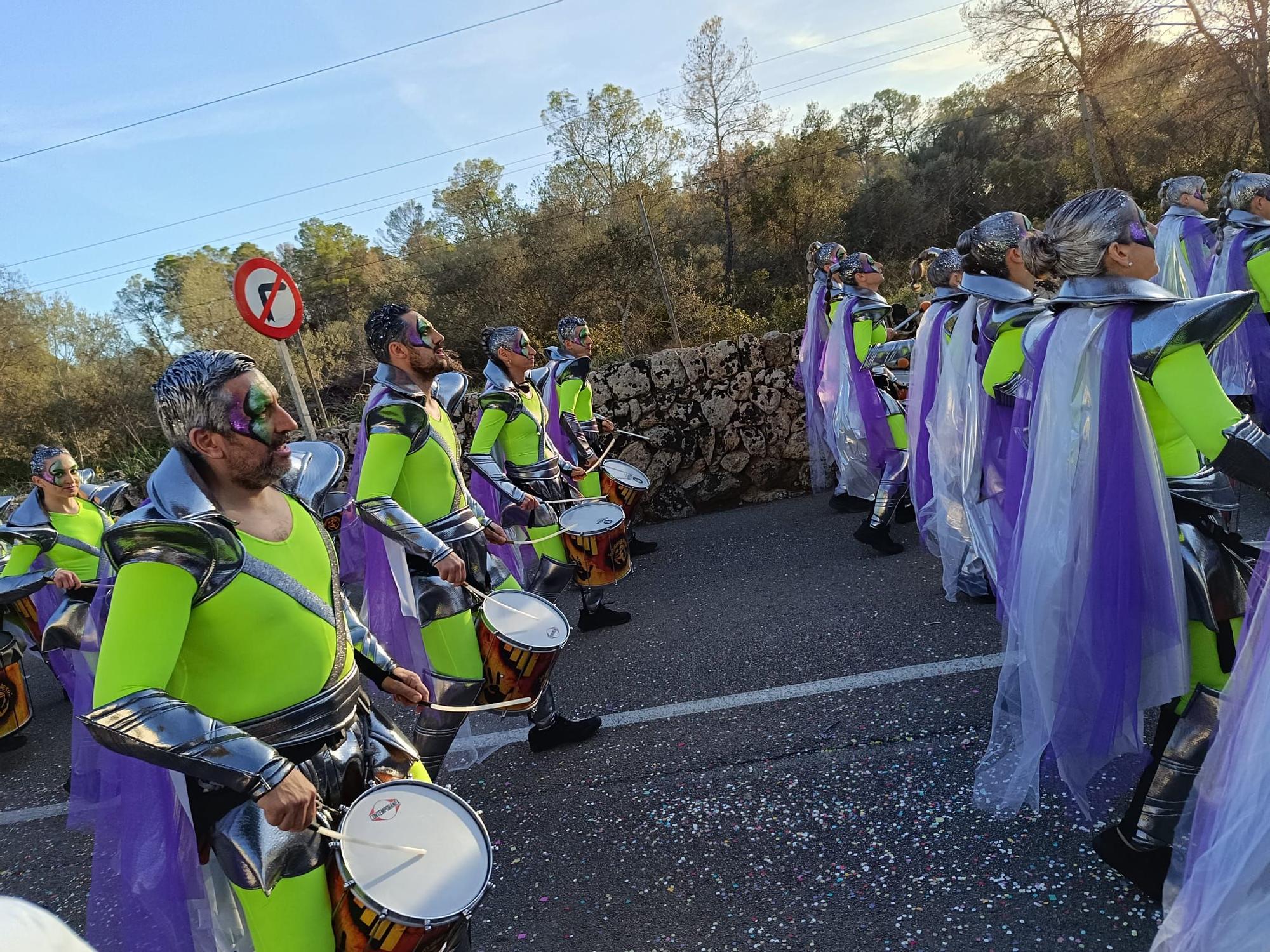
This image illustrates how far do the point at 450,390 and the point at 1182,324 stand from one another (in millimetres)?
2667

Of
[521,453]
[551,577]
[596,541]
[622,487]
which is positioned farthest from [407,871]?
[622,487]

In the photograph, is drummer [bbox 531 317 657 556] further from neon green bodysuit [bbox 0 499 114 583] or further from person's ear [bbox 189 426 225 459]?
person's ear [bbox 189 426 225 459]

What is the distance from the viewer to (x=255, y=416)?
1.70 m

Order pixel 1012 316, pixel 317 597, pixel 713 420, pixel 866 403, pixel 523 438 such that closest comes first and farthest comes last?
pixel 317 597, pixel 1012 316, pixel 523 438, pixel 866 403, pixel 713 420

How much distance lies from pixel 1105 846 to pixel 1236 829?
95 cm

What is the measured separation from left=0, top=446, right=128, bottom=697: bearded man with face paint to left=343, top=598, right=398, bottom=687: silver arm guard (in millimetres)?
3636

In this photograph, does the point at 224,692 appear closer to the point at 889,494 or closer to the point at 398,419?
the point at 398,419

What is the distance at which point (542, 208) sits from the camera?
18.5m

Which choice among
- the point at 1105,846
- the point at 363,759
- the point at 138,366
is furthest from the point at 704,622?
the point at 138,366

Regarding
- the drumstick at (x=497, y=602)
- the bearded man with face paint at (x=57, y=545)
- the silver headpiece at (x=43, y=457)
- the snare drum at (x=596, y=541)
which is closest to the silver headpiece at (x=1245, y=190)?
the snare drum at (x=596, y=541)

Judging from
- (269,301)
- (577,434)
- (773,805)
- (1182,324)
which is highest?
(269,301)

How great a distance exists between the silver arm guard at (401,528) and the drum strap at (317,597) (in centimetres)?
86

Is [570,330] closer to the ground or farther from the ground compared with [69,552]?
farther from the ground

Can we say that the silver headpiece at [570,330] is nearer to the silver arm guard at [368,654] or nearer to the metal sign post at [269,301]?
the metal sign post at [269,301]
